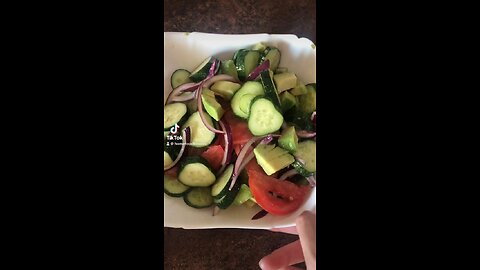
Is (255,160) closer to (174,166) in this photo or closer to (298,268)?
(174,166)

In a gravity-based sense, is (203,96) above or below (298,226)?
above

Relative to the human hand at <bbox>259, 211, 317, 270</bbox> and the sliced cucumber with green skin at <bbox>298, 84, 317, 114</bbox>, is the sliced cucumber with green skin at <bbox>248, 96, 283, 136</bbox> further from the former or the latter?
the human hand at <bbox>259, 211, 317, 270</bbox>

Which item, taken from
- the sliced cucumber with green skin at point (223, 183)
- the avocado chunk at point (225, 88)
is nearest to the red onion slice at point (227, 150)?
the sliced cucumber with green skin at point (223, 183)

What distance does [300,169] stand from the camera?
162 cm

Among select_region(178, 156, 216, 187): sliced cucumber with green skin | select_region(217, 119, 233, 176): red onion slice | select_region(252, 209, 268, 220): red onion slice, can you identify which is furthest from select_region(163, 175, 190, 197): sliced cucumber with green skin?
select_region(252, 209, 268, 220): red onion slice

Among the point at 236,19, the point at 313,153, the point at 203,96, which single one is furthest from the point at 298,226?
the point at 236,19

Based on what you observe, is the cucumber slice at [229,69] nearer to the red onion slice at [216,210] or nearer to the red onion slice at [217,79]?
the red onion slice at [217,79]

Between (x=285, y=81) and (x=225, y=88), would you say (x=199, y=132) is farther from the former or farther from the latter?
(x=285, y=81)

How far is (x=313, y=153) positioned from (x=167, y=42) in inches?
22.6

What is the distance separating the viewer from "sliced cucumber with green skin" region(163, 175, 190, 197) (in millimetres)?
1623

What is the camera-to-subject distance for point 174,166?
5.33 ft

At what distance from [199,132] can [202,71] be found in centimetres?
20

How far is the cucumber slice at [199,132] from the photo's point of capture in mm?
1610

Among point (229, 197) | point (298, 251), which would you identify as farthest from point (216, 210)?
point (298, 251)
